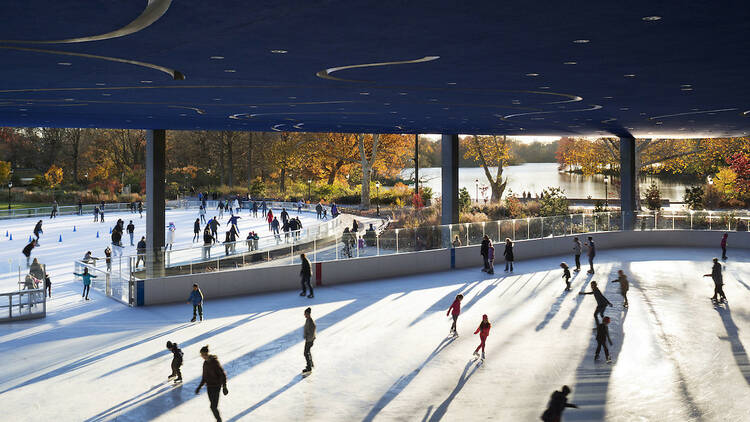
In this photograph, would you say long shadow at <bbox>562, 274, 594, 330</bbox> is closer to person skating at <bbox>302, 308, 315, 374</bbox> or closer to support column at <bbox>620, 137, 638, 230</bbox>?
person skating at <bbox>302, 308, 315, 374</bbox>

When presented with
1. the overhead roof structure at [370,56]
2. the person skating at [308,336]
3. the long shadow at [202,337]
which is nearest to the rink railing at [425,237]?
the long shadow at [202,337]

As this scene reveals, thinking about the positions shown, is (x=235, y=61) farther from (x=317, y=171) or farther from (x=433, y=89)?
(x=317, y=171)

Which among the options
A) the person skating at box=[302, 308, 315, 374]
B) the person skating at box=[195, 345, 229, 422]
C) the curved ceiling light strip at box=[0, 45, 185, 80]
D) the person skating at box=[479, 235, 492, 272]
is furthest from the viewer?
the person skating at box=[479, 235, 492, 272]

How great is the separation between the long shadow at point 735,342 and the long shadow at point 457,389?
15.4 feet

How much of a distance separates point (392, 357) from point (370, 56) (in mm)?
6047

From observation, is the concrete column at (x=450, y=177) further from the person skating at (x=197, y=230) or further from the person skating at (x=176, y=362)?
the person skating at (x=176, y=362)

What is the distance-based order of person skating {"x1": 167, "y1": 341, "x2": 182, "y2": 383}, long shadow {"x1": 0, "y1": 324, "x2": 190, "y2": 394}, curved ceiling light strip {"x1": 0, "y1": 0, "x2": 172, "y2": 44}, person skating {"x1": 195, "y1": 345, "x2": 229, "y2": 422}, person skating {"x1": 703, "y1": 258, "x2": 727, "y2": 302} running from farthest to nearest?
1. person skating {"x1": 703, "y1": 258, "x2": 727, "y2": 302}
2. long shadow {"x1": 0, "y1": 324, "x2": 190, "y2": 394}
3. person skating {"x1": 167, "y1": 341, "x2": 182, "y2": 383}
4. person skating {"x1": 195, "y1": 345, "x2": 229, "y2": 422}
5. curved ceiling light strip {"x1": 0, "y1": 0, "x2": 172, "y2": 44}

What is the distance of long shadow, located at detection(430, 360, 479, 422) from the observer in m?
9.79

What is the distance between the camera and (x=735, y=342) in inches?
545

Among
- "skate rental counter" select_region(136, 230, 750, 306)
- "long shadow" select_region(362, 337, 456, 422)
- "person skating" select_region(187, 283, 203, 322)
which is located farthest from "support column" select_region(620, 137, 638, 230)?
"person skating" select_region(187, 283, 203, 322)

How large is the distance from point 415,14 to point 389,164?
5026 centimetres

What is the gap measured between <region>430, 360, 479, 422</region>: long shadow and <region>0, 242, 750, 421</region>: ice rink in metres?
0.04

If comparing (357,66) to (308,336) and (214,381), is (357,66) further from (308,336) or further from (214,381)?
(214,381)

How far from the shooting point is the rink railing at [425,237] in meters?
19.1
